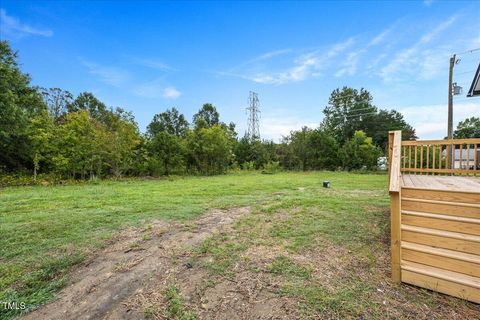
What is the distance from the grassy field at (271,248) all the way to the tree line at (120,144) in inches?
204

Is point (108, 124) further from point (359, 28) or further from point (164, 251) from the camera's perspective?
point (359, 28)

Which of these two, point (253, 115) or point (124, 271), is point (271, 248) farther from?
point (253, 115)

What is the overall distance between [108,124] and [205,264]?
10968 mm

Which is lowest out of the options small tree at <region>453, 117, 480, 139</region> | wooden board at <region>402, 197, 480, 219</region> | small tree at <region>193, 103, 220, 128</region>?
wooden board at <region>402, 197, 480, 219</region>

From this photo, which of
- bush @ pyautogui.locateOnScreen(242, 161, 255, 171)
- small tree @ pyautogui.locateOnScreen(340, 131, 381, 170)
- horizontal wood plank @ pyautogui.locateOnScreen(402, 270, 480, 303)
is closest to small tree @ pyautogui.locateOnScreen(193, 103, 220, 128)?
bush @ pyautogui.locateOnScreen(242, 161, 255, 171)

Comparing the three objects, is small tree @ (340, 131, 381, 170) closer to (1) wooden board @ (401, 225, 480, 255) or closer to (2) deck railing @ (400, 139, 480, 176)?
(2) deck railing @ (400, 139, 480, 176)

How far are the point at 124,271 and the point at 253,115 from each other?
61.6ft

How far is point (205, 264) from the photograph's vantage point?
2.18 meters

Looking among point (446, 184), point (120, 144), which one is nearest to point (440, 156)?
point (446, 184)

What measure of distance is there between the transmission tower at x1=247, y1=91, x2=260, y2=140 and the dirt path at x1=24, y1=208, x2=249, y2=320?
54.0 ft

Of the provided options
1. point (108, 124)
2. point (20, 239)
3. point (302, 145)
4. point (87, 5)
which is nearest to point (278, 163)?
point (302, 145)

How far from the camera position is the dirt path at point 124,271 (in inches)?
59.9

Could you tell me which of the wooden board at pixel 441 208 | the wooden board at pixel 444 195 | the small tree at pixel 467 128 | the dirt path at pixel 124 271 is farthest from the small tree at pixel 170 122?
the small tree at pixel 467 128

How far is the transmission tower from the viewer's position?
19.4m
